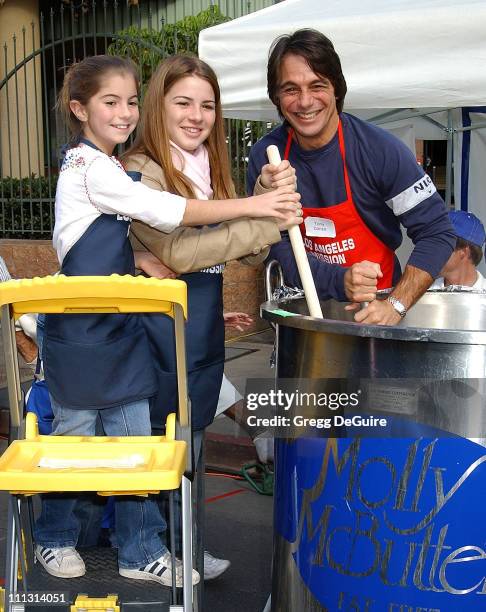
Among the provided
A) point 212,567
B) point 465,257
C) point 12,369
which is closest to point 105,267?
point 12,369

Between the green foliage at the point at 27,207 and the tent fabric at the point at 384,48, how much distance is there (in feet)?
16.9

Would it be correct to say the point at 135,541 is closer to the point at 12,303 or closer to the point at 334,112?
the point at 12,303

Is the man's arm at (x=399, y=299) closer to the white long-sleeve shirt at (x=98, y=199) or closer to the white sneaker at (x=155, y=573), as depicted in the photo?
the white long-sleeve shirt at (x=98, y=199)

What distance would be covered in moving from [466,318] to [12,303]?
5.35 feet

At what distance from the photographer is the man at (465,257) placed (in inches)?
166

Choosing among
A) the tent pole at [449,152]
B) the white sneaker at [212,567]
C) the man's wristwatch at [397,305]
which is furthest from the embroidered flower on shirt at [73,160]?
the tent pole at [449,152]

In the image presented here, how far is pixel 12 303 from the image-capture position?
202 centimetres

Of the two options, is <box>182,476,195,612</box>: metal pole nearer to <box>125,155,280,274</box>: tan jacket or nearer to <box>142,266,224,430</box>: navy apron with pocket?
<box>142,266,224,430</box>: navy apron with pocket

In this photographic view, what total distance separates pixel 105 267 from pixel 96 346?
23cm

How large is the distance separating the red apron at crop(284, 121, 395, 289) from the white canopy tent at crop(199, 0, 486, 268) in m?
0.85

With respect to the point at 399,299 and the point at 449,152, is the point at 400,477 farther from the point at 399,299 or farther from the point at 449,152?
the point at 449,152

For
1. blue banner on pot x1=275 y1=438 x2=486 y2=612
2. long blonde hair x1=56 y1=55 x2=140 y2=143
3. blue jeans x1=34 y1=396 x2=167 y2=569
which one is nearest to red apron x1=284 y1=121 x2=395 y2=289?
long blonde hair x1=56 y1=55 x2=140 y2=143

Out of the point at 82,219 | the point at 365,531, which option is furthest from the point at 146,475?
the point at 82,219

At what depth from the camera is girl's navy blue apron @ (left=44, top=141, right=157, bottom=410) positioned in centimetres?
251
